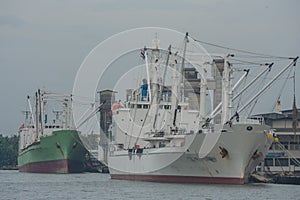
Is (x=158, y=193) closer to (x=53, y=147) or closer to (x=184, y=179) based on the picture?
(x=184, y=179)

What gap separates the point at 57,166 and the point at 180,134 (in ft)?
124

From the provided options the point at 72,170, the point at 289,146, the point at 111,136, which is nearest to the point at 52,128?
the point at 72,170

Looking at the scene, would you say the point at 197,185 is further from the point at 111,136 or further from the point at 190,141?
the point at 111,136

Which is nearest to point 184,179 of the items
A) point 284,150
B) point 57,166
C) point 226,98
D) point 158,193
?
point 226,98

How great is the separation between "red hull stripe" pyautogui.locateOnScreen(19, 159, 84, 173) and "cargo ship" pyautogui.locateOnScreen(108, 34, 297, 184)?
670 inches

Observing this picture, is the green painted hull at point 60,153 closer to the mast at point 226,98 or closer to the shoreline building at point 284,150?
the shoreline building at point 284,150

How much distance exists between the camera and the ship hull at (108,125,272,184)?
192 feet

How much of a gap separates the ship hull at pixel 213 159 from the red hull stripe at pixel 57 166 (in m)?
32.7

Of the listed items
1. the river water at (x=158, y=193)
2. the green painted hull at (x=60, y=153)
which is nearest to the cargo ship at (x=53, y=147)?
the green painted hull at (x=60, y=153)

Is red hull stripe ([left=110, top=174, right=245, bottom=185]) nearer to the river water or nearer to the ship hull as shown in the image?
the ship hull

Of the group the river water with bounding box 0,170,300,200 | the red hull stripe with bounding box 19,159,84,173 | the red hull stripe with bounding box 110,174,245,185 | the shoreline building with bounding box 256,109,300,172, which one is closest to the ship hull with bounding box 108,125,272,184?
the red hull stripe with bounding box 110,174,245,185

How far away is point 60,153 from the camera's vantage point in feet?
331

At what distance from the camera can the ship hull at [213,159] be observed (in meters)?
58.5

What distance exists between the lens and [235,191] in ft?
173
